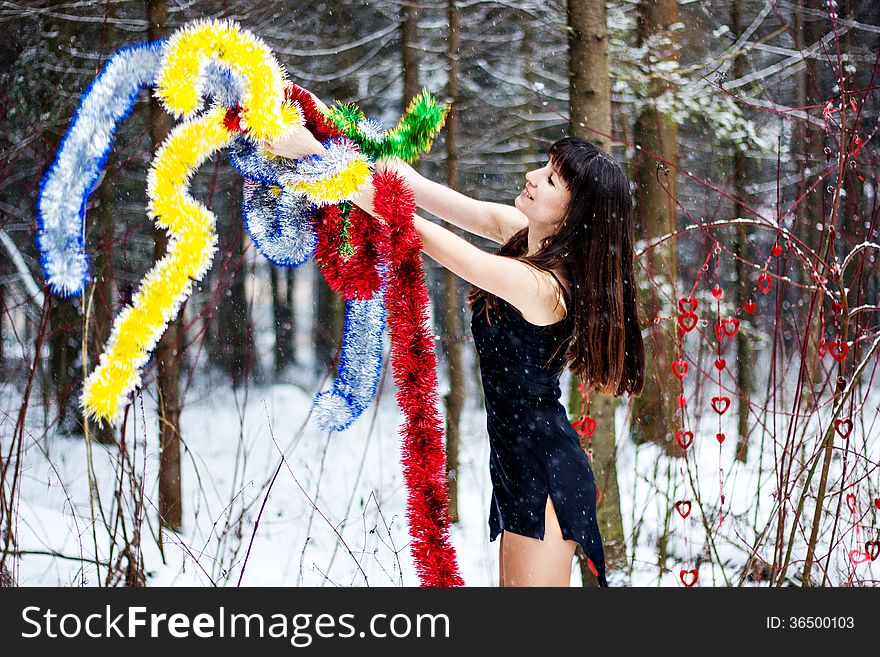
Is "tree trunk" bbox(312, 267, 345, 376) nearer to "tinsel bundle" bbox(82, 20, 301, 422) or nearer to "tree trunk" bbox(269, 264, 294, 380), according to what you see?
"tree trunk" bbox(269, 264, 294, 380)

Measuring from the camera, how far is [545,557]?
73.1 inches

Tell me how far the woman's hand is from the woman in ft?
0.67

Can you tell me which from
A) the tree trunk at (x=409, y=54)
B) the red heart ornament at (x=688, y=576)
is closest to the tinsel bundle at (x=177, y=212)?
the red heart ornament at (x=688, y=576)

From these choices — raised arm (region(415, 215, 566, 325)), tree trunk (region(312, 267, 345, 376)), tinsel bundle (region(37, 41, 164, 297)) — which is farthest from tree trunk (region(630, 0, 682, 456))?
tree trunk (region(312, 267, 345, 376))

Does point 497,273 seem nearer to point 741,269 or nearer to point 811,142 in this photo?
point 811,142

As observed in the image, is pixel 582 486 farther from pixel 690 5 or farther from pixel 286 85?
pixel 690 5

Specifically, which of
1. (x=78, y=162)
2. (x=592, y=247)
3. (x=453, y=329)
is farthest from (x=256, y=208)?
(x=453, y=329)

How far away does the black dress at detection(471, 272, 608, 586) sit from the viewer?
187 centimetres

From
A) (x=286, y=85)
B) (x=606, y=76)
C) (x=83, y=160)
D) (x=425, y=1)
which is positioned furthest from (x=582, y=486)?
(x=425, y=1)

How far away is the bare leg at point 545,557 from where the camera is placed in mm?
1857

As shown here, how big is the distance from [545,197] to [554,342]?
1.15 feet

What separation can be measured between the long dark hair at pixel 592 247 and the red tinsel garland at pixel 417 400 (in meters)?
0.28

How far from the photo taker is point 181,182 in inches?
71.4

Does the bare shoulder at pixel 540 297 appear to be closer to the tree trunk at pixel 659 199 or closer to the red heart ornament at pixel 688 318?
the red heart ornament at pixel 688 318
